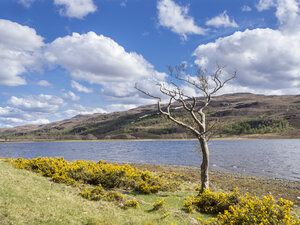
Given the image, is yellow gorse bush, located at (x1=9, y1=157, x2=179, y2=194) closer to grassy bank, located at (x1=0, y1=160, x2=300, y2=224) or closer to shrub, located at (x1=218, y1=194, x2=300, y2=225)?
grassy bank, located at (x1=0, y1=160, x2=300, y2=224)

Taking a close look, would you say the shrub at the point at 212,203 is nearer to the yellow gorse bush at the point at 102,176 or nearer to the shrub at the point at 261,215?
the shrub at the point at 261,215

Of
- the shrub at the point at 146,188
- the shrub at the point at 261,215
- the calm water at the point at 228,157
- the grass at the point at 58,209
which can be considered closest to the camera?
the shrub at the point at 261,215

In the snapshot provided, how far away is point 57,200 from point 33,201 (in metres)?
1.24

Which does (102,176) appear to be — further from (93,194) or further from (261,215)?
(261,215)

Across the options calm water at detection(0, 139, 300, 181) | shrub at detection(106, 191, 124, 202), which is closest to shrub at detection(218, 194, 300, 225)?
shrub at detection(106, 191, 124, 202)

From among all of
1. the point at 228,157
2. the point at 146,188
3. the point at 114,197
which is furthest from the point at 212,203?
the point at 228,157

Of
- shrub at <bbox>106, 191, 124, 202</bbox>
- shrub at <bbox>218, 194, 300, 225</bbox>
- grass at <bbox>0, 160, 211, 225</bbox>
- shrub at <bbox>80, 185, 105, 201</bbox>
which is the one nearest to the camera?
shrub at <bbox>218, 194, 300, 225</bbox>

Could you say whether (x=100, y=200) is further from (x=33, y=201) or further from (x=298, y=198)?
(x=298, y=198)

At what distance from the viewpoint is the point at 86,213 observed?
1088 cm

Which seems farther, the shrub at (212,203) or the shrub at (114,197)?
the shrub at (114,197)

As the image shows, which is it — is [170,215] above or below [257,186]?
above

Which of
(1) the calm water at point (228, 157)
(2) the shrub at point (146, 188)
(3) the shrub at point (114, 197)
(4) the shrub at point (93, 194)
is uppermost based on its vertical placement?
(4) the shrub at point (93, 194)

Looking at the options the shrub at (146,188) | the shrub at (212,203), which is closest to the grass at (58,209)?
the shrub at (212,203)

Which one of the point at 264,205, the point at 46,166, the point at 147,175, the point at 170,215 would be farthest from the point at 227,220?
the point at 46,166
